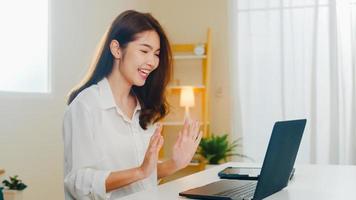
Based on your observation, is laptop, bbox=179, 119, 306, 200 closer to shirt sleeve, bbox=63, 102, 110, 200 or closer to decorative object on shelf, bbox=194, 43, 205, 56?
shirt sleeve, bbox=63, 102, 110, 200

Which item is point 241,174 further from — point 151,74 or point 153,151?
point 151,74

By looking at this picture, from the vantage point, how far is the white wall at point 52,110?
3104 millimetres

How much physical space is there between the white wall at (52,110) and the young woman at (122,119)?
151cm

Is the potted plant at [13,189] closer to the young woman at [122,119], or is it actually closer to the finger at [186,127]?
the young woman at [122,119]

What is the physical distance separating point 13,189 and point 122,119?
4.67 feet

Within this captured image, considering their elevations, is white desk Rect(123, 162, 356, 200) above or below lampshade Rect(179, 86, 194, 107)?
below

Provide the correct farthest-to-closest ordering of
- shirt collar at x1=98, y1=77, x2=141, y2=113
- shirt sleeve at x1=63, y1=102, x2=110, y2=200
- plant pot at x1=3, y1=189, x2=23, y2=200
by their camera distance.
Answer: plant pot at x1=3, y1=189, x2=23, y2=200, shirt collar at x1=98, y1=77, x2=141, y2=113, shirt sleeve at x1=63, y1=102, x2=110, y2=200

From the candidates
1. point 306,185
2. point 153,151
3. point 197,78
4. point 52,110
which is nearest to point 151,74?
point 153,151

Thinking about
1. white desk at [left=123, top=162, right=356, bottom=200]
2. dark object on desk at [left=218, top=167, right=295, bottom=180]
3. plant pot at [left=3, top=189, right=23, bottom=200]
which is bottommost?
plant pot at [left=3, top=189, right=23, bottom=200]

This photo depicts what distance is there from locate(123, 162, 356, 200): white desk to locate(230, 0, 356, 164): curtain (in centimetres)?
248

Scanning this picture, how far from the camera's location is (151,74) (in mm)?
1896

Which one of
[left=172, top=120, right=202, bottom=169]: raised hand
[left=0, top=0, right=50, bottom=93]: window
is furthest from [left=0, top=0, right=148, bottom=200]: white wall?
[left=172, top=120, right=202, bottom=169]: raised hand

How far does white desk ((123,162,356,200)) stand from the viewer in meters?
1.35

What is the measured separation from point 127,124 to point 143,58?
0.77 ft
